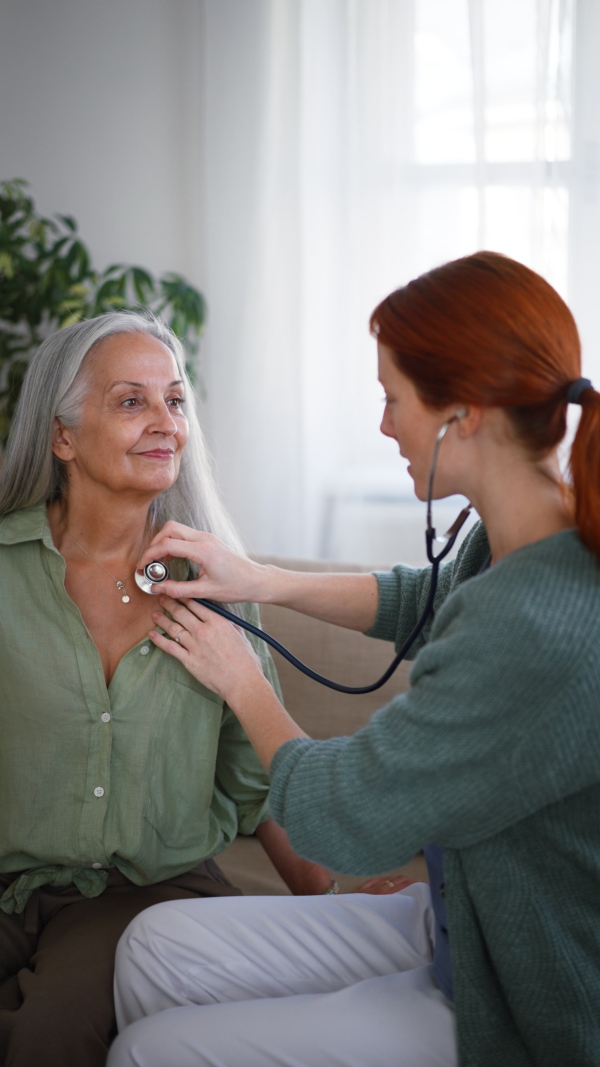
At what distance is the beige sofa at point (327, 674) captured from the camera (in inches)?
79.0

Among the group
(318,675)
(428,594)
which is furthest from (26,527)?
(428,594)

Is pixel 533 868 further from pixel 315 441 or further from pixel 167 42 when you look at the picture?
pixel 167 42

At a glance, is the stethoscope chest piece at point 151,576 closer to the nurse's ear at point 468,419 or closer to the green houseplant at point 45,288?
the nurse's ear at point 468,419

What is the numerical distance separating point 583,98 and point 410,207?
0.58 m

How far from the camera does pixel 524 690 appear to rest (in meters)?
0.93

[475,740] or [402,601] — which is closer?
[475,740]

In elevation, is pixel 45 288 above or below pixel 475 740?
above

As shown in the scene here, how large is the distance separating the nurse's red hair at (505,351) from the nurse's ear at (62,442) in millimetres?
741

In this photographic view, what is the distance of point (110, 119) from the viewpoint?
3246 mm

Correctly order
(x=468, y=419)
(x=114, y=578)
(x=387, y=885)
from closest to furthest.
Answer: (x=468, y=419)
(x=114, y=578)
(x=387, y=885)

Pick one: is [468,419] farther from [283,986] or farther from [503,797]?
[283,986]

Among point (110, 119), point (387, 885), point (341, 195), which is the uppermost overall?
point (110, 119)

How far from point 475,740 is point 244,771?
2.66ft

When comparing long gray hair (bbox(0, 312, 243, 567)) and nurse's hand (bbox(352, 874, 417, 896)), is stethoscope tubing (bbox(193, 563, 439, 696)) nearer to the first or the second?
long gray hair (bbox(0, 312, 243, 567))
